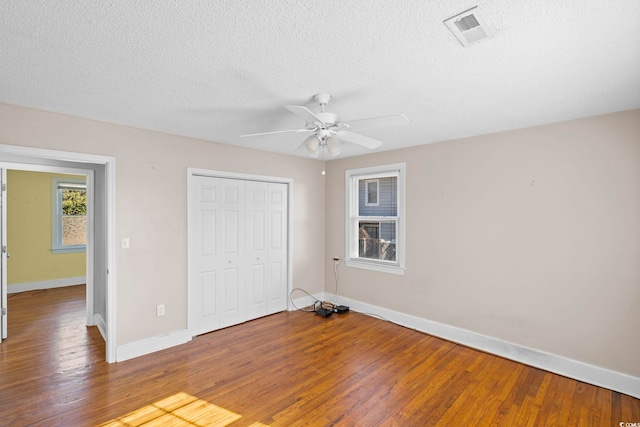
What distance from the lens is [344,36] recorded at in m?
1.58

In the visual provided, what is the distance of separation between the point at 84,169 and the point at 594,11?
5.02m

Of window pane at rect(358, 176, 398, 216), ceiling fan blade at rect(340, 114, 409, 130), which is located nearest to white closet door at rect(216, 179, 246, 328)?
window pane at rect(358, 176, 398, 216)

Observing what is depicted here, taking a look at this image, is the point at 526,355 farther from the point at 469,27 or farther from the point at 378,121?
the point at 469,27

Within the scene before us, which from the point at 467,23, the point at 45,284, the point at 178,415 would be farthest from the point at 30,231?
the point at 467,23

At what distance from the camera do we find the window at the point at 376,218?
4.28 m

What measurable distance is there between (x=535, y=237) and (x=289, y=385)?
2.82 metres

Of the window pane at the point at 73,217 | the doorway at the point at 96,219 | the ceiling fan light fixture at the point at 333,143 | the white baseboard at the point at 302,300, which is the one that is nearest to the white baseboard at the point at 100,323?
the doorway at the point at 96,219

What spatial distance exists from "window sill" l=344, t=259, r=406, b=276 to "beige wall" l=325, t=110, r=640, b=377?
0.11 metres

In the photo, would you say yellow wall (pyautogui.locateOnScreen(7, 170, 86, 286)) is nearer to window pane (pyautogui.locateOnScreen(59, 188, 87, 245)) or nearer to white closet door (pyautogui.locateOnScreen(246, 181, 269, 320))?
window pane (pyautogui.locateOnScreen(59, 188, 87, 245))

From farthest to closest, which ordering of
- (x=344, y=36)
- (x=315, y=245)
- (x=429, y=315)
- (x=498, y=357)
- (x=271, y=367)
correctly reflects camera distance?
1. (x=315, y=245)
2. (x=429, y=315)
3. (x=498, y=357)
4. (x=271, y=367)
5. (x=344, y=36)

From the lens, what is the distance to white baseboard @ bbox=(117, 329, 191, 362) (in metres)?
3.13

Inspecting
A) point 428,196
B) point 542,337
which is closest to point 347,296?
point 428,196

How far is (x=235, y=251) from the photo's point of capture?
420 centimetres

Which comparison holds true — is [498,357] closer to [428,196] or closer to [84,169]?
[428,196]
